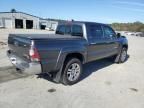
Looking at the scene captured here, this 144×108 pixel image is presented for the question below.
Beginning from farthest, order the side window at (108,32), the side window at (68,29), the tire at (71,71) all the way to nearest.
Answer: the side window at (108,32) → the side window at (68,29) → the tire at (71,71)

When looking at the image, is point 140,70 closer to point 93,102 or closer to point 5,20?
point 93,102

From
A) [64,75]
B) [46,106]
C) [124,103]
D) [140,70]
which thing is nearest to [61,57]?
[64,75]

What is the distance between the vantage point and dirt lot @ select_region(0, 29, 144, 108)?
4.09 meters

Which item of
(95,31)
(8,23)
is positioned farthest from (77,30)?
(8,23)

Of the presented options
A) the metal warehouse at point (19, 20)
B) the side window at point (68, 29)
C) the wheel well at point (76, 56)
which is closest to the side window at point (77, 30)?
the side window at point (68, 29)

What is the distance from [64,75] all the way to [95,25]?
234cm

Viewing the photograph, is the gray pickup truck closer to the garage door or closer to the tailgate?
the tailgate

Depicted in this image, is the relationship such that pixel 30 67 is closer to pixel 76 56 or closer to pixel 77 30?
pixel 76 56

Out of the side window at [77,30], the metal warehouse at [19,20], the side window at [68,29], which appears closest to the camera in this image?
the side window at [77,30]

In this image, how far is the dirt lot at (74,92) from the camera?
13.4 feet

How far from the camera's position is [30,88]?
482 centimetres

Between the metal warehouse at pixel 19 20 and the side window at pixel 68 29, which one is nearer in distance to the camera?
the side window at pixel 68 29

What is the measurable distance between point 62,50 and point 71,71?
3.13ft

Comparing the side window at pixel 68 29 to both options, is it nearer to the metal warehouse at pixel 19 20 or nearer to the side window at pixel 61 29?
the side window at pixel 61 29
